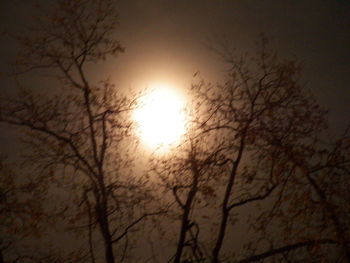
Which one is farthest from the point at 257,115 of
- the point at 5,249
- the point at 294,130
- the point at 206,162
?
the point at 5,249

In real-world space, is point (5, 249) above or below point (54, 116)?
below

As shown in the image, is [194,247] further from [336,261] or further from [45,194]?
[45,194]

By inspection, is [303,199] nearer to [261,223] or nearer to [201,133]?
[261,223]

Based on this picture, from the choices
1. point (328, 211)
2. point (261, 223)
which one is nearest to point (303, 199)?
point (328, 211)

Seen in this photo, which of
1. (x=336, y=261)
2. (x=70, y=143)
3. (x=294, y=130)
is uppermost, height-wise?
(x=70, y=143)

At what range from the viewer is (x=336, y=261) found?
22.8 feet

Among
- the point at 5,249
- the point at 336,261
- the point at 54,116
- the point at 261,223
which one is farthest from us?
the point at 5,249

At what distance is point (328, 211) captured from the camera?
23.1 ft

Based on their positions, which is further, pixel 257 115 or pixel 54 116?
pixel 54 116

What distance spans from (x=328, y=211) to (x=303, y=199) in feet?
1.44

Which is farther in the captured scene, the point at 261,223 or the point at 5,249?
the point at 5,249

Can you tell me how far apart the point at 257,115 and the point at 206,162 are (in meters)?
1.25

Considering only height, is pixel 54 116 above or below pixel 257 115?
above

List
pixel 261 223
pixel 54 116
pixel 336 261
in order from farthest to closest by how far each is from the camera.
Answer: pixel 54 116, pixel 261 223, pixel 336 261
